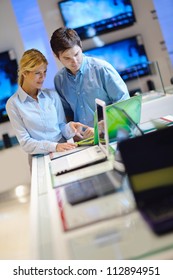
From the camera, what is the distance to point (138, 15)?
4.23 m

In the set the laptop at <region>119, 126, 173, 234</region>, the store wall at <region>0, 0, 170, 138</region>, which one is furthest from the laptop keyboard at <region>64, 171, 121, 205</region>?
the store wall at <region>0, 0, 170, 138</region>

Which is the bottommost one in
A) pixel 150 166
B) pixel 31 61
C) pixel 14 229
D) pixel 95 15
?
pixel 14 229

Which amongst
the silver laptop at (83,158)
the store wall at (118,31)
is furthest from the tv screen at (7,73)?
the silver laptop at (83,158)

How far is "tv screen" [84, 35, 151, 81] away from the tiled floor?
2070mm

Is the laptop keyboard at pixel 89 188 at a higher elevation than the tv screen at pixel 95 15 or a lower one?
lower

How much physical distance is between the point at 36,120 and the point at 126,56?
250cm

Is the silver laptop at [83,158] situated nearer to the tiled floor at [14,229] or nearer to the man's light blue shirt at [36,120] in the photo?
the man's light blue shirt at [36,120]

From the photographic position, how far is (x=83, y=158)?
1700mm

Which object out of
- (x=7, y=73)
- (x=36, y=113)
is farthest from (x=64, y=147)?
(x=7, y=73)

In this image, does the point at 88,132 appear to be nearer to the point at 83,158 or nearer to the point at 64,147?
the point at 64,147

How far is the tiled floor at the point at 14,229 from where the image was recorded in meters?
2.55

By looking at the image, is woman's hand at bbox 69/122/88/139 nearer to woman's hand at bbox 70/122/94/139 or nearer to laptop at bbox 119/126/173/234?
woman's hand at bbox 70/122/94/139

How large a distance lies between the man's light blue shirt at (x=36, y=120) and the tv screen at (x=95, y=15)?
225 cm

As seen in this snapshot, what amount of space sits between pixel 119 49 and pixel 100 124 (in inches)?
110
